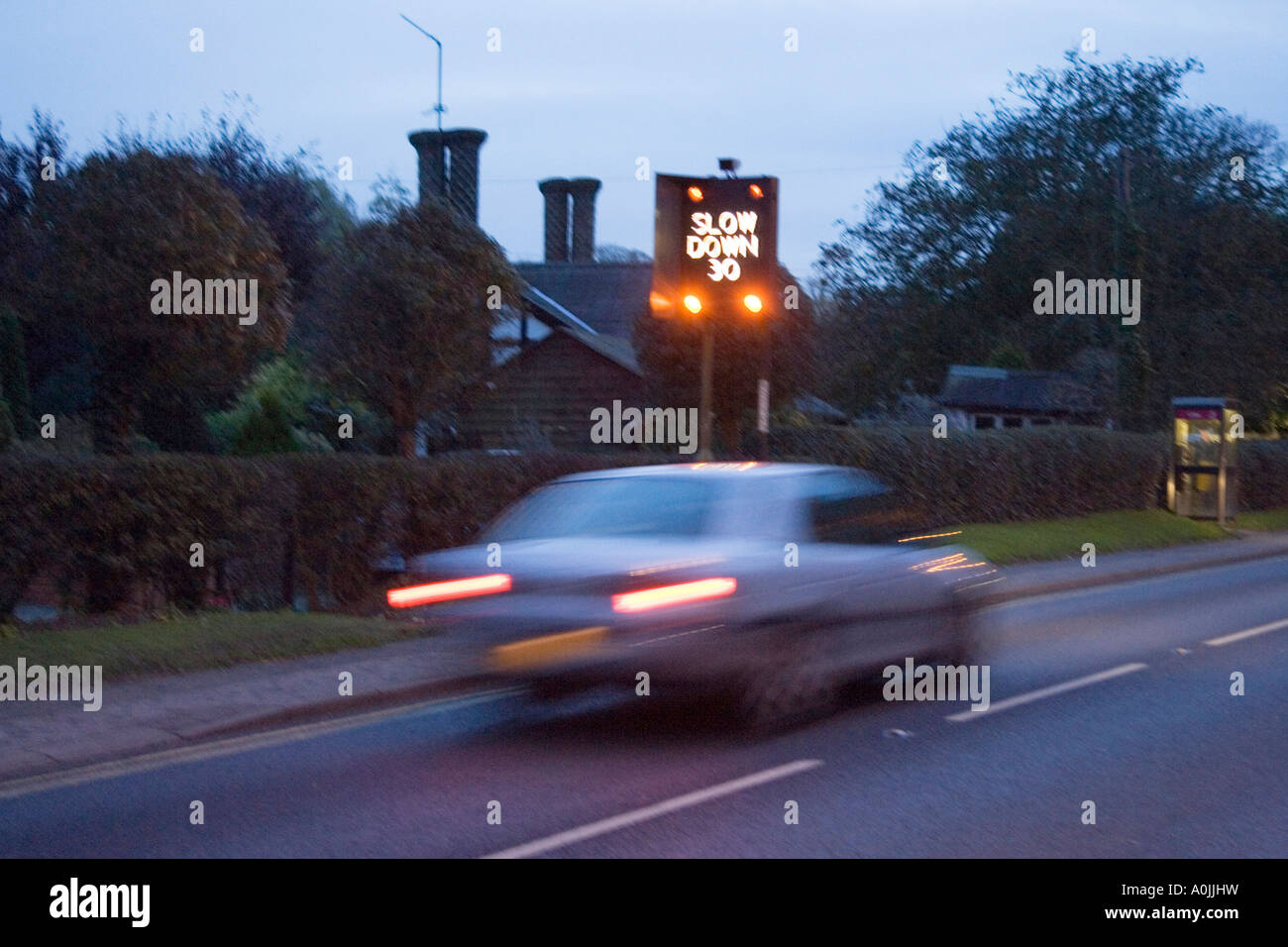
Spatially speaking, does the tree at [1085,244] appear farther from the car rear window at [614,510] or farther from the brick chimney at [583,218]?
the car rear window at [614,510]

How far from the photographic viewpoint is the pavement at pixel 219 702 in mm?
8383

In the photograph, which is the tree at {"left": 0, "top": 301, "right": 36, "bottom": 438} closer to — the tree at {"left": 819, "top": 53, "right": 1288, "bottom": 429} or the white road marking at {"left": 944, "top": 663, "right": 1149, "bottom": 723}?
the white road marking at {"left": 944, "top": 663, "right": 1149, "bottom": 723}

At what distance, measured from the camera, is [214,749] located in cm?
859

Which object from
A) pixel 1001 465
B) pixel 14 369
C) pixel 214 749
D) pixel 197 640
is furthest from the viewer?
pixel 1001 465

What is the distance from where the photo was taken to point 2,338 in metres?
20.3

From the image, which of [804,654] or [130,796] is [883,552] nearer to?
[804,654]

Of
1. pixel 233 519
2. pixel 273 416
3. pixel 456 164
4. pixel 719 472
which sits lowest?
pixel 233 519

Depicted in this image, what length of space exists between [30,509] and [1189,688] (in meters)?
9.27

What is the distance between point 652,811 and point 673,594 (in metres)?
1.44

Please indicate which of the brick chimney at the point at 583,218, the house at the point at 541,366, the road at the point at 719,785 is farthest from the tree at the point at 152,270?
the brick chimney at the point at 583,218

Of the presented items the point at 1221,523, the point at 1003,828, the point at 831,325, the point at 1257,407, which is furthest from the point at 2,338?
the point at 1257,407

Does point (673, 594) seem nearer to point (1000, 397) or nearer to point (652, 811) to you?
point (652, 811)

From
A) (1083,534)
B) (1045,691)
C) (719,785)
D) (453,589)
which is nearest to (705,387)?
(1045,691)

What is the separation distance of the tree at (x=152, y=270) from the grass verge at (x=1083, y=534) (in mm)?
10194
